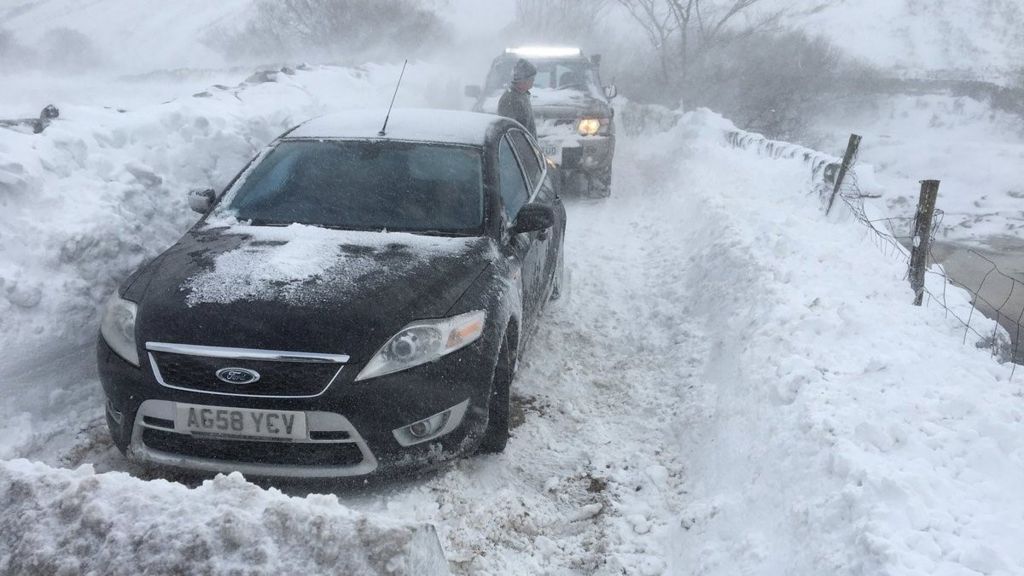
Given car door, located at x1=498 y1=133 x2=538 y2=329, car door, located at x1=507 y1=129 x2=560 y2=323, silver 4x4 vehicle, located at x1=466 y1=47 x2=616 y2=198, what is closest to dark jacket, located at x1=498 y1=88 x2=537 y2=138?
silver 4x4 vehicle, located at x1=466 y1=47 x2=616 y2=198

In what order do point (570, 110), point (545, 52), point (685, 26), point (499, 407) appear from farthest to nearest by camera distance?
point (685, 26)
point (545, 52)
point (570, 110)
point (499, 407)

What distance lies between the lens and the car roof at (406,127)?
13.5 ft

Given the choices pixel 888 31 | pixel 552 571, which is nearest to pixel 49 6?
pixel 888 31

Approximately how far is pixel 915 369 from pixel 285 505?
2986 millimetres

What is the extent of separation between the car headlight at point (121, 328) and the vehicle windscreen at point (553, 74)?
765 centimetres

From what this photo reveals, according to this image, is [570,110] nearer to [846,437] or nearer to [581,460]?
[581,460]

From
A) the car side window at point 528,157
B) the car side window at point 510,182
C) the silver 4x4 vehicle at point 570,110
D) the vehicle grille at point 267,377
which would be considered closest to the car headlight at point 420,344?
the vehicle grille at point 267,377

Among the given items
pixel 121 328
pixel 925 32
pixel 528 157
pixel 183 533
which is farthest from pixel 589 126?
pixel 925 32

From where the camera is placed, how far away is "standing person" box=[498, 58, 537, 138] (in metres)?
6.99

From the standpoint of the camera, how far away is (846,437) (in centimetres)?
281

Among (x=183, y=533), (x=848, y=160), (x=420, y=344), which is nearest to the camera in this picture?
(x=183, y=533)

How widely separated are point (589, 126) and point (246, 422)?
6.93m

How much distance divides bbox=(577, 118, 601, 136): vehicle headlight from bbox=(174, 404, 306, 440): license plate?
6.79 metres

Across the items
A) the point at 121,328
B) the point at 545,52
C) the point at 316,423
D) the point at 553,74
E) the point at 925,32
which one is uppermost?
the point at 925,32
